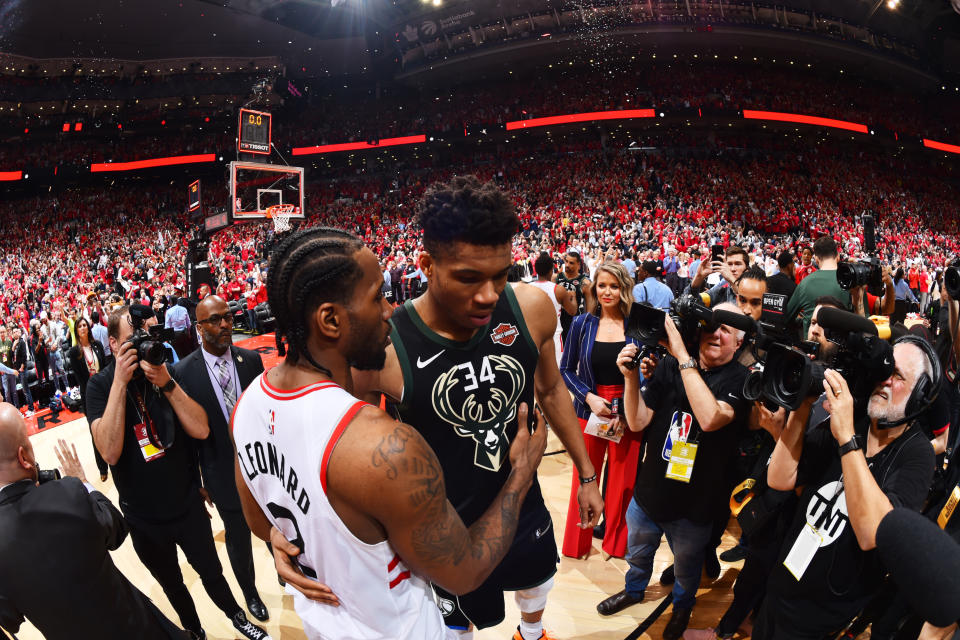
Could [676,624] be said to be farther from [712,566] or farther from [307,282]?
[307,282]

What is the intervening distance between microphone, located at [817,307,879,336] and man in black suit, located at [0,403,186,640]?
266 cm

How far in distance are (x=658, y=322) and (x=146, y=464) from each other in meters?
2.65

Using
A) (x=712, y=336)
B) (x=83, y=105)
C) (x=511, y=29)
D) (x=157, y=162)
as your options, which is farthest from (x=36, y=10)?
(x=712, y=336)

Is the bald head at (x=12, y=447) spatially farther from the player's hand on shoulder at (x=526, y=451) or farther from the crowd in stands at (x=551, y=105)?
the crowd in stands at (x=551, y=105)

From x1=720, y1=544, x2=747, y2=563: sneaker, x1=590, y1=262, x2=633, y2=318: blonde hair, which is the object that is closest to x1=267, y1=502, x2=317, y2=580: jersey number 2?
x1=590, y1=262, x2=633, y2=318: blonde hair

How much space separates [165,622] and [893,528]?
2.76 meters

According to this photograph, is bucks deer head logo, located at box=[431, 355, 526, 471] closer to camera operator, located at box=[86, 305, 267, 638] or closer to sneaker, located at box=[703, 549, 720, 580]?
camera operator, located at box=[86, 305, 267, 638]

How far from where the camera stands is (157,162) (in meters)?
27.0

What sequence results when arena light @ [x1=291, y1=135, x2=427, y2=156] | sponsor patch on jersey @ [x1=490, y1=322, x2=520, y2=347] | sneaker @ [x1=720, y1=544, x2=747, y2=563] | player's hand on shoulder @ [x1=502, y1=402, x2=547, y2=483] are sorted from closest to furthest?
1. player's hand on shoulder @ [x1=502, y1=402, x2=547, y2=483]
2. sponsor patch on jersey @ [x1=490, y1=322, x2=520, y2=347]
3. sneaker @ [x1=720, y1=544, x2=747, y2=563]
4. arena light @ [x1=291, y1=135, x2=427, y2=156]

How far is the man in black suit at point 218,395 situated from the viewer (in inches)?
113

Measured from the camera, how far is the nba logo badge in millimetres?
2568

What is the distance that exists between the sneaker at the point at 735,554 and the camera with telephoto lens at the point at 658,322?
1827 mm

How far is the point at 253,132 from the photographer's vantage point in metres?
17.0

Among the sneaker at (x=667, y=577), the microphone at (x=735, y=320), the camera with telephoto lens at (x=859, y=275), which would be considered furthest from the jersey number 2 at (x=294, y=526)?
the camera with telephoto lens at (x=859, y=275)
